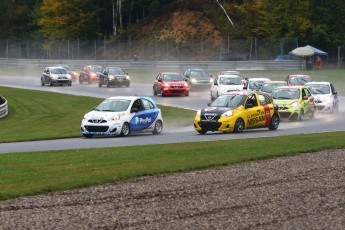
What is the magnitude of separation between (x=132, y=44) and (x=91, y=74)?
25150 mm

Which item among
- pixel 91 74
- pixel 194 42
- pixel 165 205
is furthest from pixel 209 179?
pixel 194 42

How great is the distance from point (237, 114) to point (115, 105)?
4145 mm

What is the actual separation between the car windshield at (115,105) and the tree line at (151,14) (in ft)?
185

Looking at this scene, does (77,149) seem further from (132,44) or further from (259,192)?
(132,44)

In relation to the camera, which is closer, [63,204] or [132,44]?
[63,204]

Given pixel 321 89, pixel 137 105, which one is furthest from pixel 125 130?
pixel 321 89

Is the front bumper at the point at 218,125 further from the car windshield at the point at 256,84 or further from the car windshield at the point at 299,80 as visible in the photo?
the car windshield at the point at 299,80

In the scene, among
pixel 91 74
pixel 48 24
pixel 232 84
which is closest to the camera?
pixel 232 84

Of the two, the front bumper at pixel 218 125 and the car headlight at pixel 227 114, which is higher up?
the car headlight at pixel 227 114

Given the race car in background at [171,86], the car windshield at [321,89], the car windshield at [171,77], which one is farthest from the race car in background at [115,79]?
the car windshield at [321,89]

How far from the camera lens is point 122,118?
100 feet

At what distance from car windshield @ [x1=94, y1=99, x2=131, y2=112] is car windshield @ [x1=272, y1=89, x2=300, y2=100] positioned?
912 centimetres

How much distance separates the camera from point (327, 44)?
86.8 m

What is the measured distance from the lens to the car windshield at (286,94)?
38.2 metres
